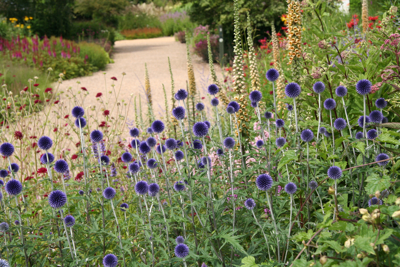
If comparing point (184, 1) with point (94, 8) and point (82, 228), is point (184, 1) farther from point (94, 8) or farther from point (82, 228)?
point (82, 228)

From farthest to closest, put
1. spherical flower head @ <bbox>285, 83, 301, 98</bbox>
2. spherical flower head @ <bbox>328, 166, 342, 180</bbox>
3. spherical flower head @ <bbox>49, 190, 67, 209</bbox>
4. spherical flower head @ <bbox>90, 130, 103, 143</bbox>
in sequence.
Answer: spherical flower head @ <bbox>90, 130, 103, 143</bbox> < spherical flower head @ <bbox>285, 83, 301, 98</bbox> < spherical flower head @ <bbox>49, 190, 67, 209</bbox> < spherical flower head @ <bbox>328, 166, 342, 180</bbox>

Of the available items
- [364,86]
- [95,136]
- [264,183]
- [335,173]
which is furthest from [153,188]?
[364,86]

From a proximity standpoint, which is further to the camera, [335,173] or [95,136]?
[95,136]

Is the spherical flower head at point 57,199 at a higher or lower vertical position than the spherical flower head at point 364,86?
lower

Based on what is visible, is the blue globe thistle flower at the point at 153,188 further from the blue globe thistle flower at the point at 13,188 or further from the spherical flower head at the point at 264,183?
the blue globe thistle flower at the point at 13,188

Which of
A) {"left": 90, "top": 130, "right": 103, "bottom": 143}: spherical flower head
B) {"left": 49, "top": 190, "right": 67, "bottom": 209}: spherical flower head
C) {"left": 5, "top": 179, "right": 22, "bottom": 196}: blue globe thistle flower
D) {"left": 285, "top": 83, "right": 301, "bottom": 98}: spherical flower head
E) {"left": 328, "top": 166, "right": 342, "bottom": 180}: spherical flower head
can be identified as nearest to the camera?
{"left": 328, "top": 166, "right": 342, "bottom": 180}: spherical flower head

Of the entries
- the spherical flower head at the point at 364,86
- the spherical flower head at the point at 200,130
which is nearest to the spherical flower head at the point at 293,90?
the spherical flower head at the point at 364,86

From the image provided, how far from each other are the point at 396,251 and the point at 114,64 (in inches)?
573

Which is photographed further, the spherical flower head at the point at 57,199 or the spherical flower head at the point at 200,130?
the spherical flower head at the point at 200,130

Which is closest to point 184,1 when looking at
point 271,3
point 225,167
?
point 271,3

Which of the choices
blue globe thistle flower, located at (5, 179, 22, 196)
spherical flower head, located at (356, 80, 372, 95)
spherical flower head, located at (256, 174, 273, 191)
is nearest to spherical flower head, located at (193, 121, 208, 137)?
spherical flower head, located at (256, 174, 273, 191)

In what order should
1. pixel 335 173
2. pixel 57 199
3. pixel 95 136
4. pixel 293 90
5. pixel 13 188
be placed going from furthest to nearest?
pixel 95 136 → pixel 293 90 → pixel 13 188 → pixel 57 199 → pixel 335 173

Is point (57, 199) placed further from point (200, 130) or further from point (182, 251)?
point (200, 130)

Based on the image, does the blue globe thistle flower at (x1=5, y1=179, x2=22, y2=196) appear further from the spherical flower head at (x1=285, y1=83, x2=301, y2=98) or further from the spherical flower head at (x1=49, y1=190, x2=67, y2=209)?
the spherical flower head at (x1=285, y1=83, x2=301, y2=98)
